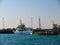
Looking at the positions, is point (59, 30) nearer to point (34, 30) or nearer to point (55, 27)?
point (55, 27)

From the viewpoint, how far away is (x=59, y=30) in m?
159

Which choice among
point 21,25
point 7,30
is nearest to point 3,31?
point 7,30

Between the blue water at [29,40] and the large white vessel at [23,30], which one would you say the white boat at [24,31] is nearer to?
the large white vessel at [23,30]

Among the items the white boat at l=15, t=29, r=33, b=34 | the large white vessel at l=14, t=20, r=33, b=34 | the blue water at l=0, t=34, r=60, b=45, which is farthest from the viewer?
the large white vessel at l=14, t=20, r=33, b=34

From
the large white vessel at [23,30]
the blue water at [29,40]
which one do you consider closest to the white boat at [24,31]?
the large white vessel at [23,30]

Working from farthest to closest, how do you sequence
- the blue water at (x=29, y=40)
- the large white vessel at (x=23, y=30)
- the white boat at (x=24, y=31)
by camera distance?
the large white vessel at (x=23, y=30) < the white boat at (x=24, y=31) < the blue water at (x=29, y=40)

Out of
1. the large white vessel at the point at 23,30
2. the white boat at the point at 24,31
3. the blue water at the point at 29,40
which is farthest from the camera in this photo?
the large white vessel at the point at 23,30

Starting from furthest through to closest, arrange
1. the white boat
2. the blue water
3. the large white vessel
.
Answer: the large white vessel, the white boat, the blue water

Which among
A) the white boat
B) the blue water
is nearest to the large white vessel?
the white boat

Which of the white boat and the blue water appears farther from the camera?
the white boat

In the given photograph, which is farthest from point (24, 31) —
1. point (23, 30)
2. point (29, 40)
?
point (29, 40)

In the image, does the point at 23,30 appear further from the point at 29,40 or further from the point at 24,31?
the point at 29,40

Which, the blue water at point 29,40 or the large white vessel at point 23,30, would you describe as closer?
the blue water at point 29,40

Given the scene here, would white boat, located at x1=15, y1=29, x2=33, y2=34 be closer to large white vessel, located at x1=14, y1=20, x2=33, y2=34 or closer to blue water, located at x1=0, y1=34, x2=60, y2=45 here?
large white vessel, located at x1=14, y1=20, x2=33, y2=34
